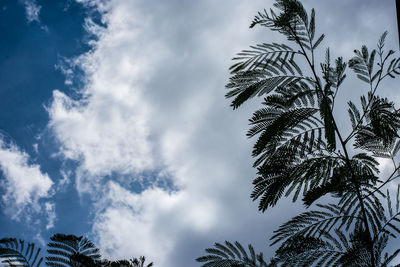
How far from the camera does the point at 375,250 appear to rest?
6.96ft

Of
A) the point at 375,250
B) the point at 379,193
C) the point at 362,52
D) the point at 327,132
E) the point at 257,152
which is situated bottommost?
the point at 375,250

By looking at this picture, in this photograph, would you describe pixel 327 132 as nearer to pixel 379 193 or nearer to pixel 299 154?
pixel 299 154

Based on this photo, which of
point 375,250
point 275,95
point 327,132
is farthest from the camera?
point 275,95

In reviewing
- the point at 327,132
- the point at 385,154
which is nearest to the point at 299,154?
the point at 327,132

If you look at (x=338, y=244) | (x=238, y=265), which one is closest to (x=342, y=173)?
(x=338, y=244)

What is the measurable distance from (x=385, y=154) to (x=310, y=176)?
2.96 feet

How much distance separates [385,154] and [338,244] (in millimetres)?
1051

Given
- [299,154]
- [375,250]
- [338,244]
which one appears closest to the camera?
[375,250]

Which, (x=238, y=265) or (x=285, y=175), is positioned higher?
(x=285, y=175)

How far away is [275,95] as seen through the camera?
262 centimetres

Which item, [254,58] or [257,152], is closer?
[257,152]

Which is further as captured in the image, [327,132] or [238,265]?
[238,265]

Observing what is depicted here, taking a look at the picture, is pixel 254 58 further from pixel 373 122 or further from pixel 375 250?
pixel 375 250

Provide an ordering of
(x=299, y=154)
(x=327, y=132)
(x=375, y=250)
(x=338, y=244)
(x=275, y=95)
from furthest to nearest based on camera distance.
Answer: (x=275, y=95) < (x=299, y=154) < (x=338, y=244) < (x=375, y=250) < (x=327, y=132)
